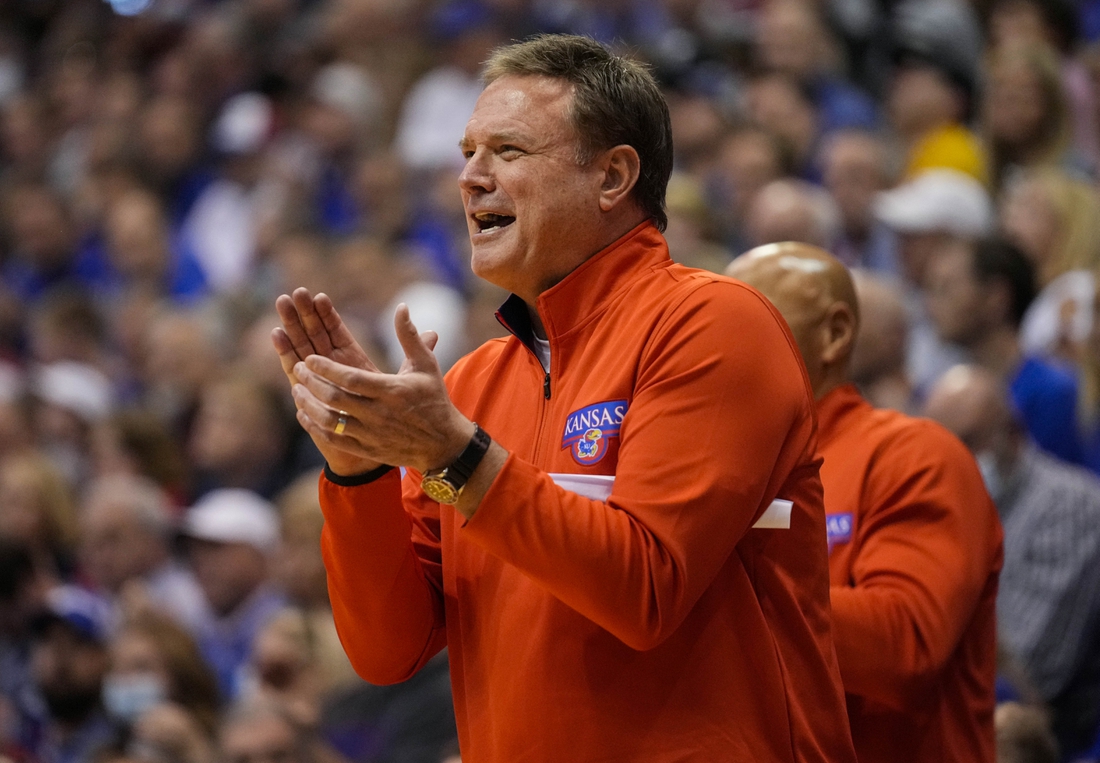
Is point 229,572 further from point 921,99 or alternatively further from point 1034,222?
point 921,99

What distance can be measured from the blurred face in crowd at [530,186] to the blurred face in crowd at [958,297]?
299 centimetres

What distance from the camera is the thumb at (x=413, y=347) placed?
1847 millimetres

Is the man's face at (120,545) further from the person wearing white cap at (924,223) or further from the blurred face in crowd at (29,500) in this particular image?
the person wearing white cap at (924,223)

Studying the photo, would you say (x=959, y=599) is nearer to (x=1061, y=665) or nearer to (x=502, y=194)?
(x=502, y=194)

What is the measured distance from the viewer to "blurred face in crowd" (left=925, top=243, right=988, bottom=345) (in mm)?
4914

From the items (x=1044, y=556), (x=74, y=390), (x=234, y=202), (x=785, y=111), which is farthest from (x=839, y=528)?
(x=234, y=202)

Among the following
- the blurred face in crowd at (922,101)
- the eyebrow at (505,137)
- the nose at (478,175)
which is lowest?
the blurred face in crowd at (922,101)

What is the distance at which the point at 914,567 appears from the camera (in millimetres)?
2547

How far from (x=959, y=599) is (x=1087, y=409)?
230 centimetres

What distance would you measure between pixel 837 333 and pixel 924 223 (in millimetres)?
3020

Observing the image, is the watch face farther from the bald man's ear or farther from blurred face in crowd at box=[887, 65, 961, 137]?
blurred face in crowd at box=[887, 65, 961, 137]

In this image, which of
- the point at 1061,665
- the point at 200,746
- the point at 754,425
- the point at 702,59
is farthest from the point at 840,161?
the point at 754,425

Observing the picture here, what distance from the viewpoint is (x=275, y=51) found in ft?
30.9

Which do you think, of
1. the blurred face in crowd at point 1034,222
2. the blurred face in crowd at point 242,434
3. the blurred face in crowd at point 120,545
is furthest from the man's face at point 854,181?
the blurred face in crowd at point 120,545
